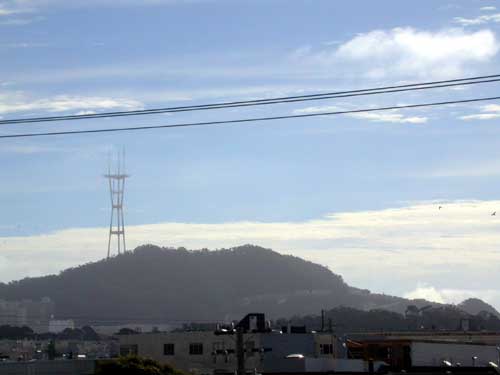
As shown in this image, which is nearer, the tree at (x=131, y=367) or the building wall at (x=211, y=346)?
the tree at (x=131, y=367)

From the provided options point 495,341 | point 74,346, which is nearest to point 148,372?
point 495,341

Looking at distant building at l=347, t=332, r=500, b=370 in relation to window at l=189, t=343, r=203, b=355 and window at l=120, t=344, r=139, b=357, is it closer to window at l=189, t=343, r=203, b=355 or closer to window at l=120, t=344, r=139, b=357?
window at l=189, t=343, r=203, b=355

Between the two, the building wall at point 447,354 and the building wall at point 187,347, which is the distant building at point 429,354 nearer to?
the building wall at point 447,354

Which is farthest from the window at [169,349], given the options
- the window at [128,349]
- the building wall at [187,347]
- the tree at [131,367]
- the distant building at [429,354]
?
the tree at [131,367]

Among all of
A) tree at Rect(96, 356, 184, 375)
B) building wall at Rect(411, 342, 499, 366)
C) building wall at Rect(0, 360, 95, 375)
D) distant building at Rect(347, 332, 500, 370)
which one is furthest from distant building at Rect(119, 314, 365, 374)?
tree at Rect(96, 356, 184, 375)

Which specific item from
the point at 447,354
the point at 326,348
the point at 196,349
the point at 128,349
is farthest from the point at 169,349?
the point at 447,354

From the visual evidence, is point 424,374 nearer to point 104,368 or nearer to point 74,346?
point 104,368

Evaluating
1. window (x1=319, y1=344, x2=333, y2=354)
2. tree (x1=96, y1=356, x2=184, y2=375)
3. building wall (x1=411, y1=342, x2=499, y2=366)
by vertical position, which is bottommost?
tree (x1=96, y1=356, x2=184, y2=375)
